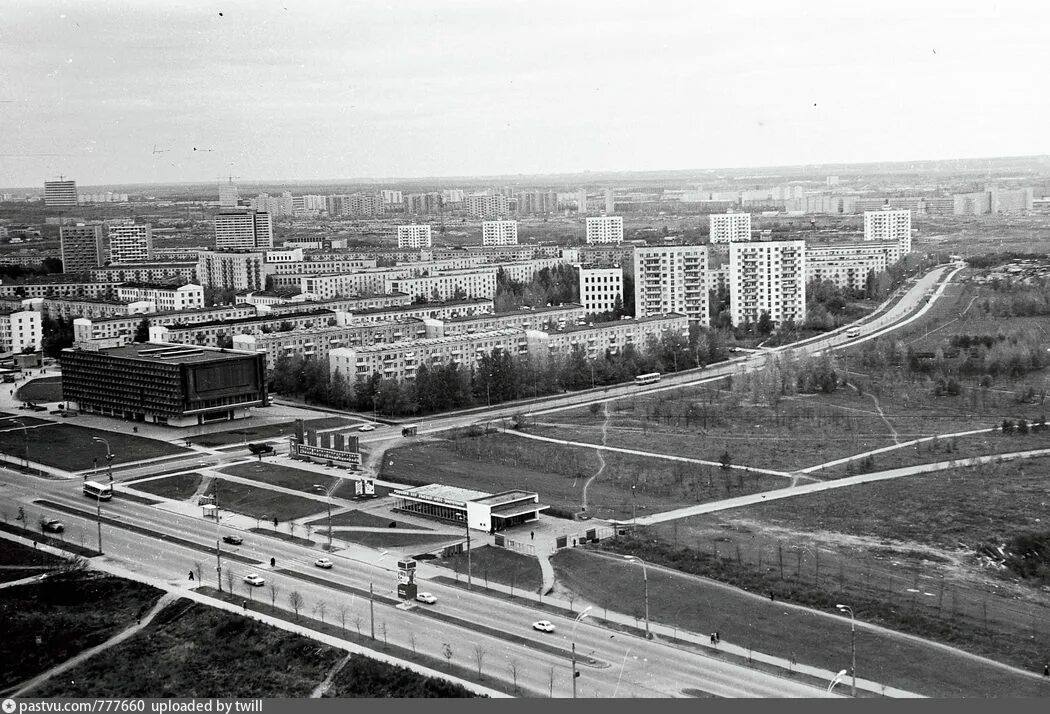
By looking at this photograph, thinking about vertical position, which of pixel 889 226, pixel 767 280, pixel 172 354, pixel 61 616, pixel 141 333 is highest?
pixel 889 226

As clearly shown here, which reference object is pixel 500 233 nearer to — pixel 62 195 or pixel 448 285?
pixel 448 285

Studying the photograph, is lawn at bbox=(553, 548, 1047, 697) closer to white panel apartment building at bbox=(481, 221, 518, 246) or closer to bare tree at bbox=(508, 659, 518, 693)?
bare tree at bbox=(508, 659, 518, 693)

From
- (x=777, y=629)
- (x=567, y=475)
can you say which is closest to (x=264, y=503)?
(x=567, y=475)

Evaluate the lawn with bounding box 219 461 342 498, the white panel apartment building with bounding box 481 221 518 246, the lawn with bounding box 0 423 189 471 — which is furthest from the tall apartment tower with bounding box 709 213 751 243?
the lawn with bounding box 219 461 342 498

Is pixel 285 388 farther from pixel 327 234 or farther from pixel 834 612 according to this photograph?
pixel 327 234

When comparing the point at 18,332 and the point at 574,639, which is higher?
the point at 18,332

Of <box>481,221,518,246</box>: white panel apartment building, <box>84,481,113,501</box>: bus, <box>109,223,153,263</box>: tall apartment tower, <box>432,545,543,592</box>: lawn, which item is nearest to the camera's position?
<box>432,545,543,592</box>: lawn
